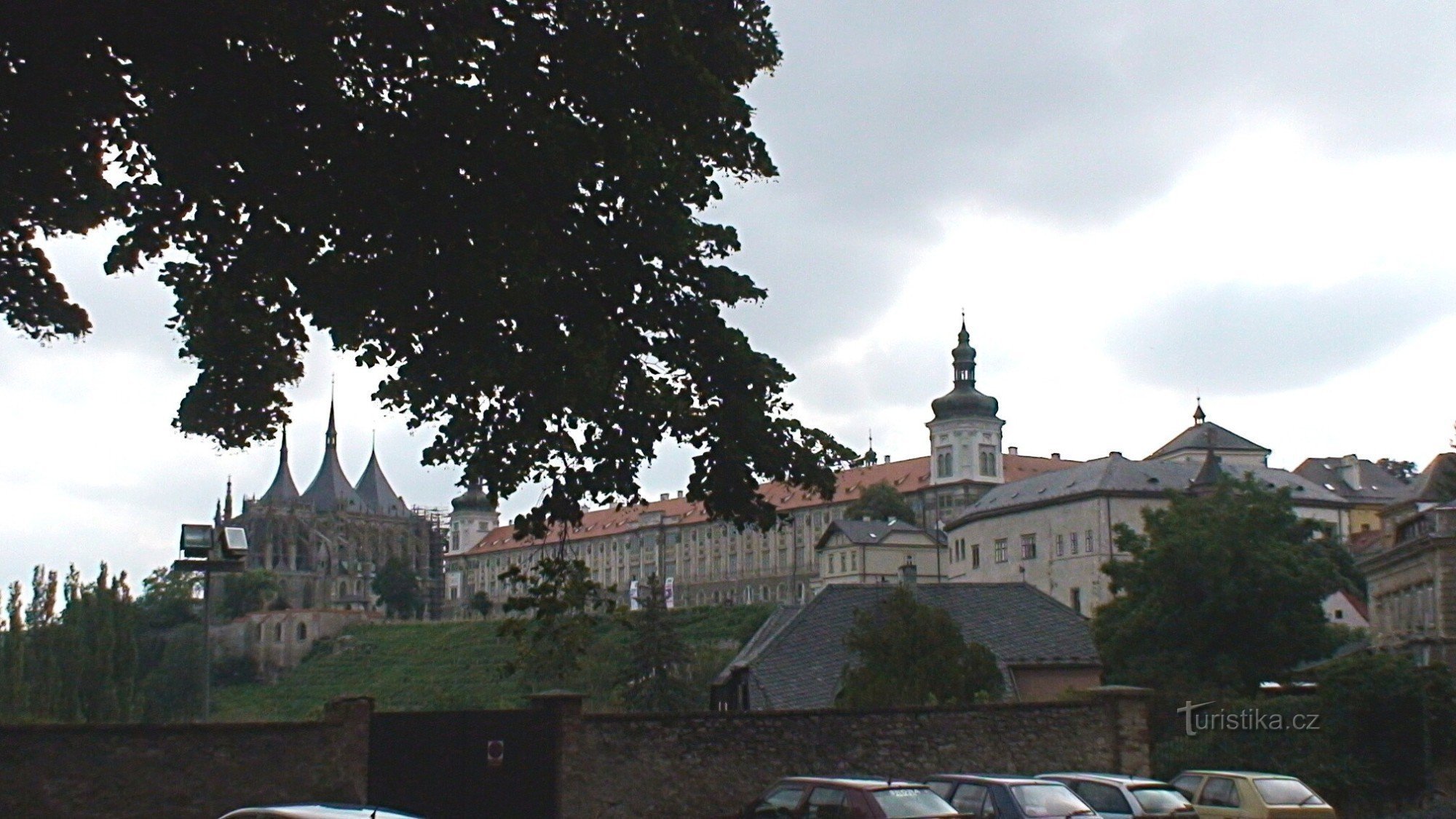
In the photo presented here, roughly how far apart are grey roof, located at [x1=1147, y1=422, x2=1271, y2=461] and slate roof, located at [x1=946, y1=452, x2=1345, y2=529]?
10.8m

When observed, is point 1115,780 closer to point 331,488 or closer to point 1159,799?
point 1159,799

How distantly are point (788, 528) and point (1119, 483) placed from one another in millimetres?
45581

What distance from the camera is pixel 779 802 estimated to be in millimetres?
18594

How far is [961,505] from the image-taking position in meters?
148

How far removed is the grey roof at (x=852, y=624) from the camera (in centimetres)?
4050

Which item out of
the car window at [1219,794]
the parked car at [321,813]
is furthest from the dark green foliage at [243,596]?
the parked car at [321,813]

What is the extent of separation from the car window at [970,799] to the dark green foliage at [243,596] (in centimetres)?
14384

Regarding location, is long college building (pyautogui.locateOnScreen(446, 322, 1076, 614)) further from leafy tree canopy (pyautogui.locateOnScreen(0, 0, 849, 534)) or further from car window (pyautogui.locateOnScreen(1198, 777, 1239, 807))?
leafy tree canopy (pyautogui.locateOnScreen(0, 0, 849, 534))

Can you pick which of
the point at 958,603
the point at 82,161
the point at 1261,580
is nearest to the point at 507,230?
the point at 82,161

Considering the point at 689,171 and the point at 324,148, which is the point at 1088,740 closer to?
the point at 689,171

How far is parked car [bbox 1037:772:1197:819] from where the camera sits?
Answer: 19.1 m

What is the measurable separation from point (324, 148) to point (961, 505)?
443 ft

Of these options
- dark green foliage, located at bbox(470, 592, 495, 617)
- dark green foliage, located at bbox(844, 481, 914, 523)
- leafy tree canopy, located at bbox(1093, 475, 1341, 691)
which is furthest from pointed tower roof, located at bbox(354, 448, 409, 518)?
leafy tree canopy, located at bbox(1093, 475, 1341, 691)

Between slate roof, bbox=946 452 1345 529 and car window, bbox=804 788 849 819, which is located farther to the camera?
slate roof, bbox=946 452 1345 529
